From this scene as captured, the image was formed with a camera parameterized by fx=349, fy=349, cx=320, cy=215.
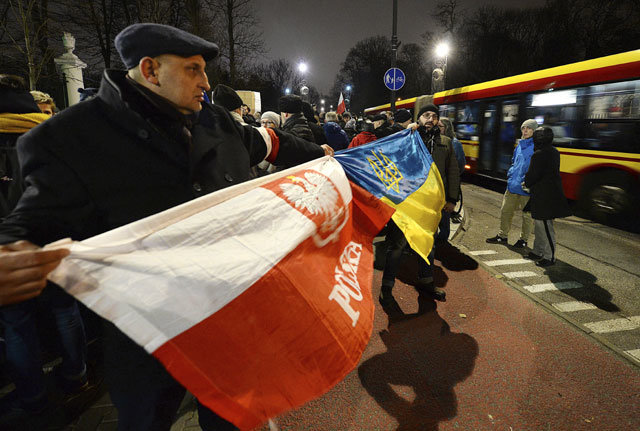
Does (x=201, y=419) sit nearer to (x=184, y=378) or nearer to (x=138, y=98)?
(x=184, y=378)

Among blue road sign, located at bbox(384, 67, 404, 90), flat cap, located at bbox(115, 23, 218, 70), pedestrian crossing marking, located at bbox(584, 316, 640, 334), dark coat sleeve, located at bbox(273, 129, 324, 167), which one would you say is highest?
blue road sign, located at bbox(384, 67, 404, 90)

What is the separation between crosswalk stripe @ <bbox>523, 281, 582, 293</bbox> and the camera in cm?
460

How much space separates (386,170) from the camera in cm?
301

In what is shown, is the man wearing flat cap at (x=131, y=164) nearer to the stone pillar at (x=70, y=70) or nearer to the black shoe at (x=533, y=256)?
the black shoe at (x=533, y=256)

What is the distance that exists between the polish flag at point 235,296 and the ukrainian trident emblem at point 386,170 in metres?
1.16

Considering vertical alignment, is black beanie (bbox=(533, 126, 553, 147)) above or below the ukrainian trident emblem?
above

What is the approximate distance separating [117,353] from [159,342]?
39 centimetres

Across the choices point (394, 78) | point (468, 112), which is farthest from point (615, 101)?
point (468, 112)

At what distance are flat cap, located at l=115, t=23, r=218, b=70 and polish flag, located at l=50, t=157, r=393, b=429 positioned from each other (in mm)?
651

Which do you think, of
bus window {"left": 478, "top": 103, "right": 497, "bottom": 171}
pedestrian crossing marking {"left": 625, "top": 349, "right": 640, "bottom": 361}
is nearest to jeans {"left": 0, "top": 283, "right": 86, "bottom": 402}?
pedestrian crossing marking {"left": 625, "top": 349, "right": 640, "bottom": 361}

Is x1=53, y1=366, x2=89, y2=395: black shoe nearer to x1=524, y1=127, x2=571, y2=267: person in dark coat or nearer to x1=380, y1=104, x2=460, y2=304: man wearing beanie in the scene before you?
x1=380, y1=104, x2=460, y2=304: man wearing beanie

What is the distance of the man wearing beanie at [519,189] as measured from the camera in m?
5.82

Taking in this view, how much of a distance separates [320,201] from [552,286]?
4217 mm

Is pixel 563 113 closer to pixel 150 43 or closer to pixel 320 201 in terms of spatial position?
pixel 320 201
